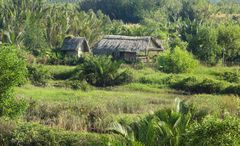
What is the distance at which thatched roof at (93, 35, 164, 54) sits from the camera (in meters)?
41.4

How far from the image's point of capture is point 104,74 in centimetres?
3180

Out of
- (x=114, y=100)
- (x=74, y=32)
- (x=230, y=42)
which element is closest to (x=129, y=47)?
(x=230, y=42)

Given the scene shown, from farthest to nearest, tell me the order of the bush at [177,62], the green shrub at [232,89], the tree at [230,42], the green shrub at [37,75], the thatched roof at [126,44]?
1. the tree at [230,42]
2. the thatched roof at [126,44]
3. the bush at [177,62]
4. the green shrub at [37,75]
5. the green shrub at [232,89]

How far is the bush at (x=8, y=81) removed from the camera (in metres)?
16.3

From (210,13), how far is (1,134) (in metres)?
66.6

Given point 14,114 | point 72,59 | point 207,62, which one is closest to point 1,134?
point 14,114

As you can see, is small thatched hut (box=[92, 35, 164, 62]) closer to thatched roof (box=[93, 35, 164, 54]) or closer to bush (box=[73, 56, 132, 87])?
thatched roof (box=[93, 35, 164, 54])

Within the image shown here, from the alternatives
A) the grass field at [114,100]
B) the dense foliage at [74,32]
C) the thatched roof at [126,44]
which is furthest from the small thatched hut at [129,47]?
the grass field at [114,100]

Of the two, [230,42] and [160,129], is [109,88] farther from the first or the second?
[160,129]

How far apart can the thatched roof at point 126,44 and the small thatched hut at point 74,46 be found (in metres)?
1.14

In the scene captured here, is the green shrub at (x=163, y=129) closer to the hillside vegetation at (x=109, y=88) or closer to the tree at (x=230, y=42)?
the hillside vegetation at (x=109, y=88)

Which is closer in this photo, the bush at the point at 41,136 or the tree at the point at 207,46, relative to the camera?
the bush at the point at 41,136

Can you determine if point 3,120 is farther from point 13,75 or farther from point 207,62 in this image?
point 207,62

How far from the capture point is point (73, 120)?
16281mm
